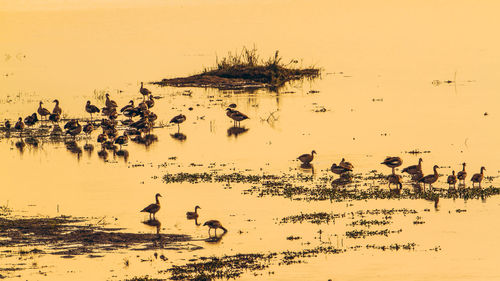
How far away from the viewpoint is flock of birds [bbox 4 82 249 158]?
148 ft

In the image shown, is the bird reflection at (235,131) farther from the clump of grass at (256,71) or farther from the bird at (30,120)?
the clump of grass at (256,71)

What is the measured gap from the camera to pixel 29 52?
86500mm

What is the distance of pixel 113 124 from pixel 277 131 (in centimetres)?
704

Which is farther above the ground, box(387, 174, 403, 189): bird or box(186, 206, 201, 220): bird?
box(387, 174, 403, 189): bird

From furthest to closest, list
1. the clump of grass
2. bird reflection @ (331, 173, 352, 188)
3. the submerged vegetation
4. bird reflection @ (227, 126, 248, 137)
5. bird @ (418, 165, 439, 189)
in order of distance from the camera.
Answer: the clump of grass, the submerged vegetation, bird reflection @ (227, 126, 248, 137), bird reflection @ (331, 173, 352, 188), bird @ (418, 165, 439, 189)

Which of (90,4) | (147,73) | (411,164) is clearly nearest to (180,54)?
(147,73)

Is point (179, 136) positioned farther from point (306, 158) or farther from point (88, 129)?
point (306, 158)

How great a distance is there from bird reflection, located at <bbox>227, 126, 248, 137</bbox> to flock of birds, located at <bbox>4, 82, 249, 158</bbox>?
398 millimetres

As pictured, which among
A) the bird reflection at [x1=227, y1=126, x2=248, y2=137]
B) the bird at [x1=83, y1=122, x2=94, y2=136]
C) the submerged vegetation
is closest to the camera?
the bird at [x1=83, y1=122, x2=94, y2=136]

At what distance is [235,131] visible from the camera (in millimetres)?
48344

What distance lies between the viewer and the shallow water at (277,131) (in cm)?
2784

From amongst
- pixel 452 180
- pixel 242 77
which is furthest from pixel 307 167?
pixel 242 77

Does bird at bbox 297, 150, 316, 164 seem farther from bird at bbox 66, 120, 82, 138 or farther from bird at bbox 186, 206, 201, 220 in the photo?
bird at bbox 66, 120, 82, 138

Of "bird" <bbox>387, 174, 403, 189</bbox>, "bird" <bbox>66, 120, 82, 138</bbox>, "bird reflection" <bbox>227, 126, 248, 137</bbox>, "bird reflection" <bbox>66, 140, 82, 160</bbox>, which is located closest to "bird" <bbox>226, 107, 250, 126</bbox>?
"bird reflection" <bbox>227, 126, 248, 137</bbox>
